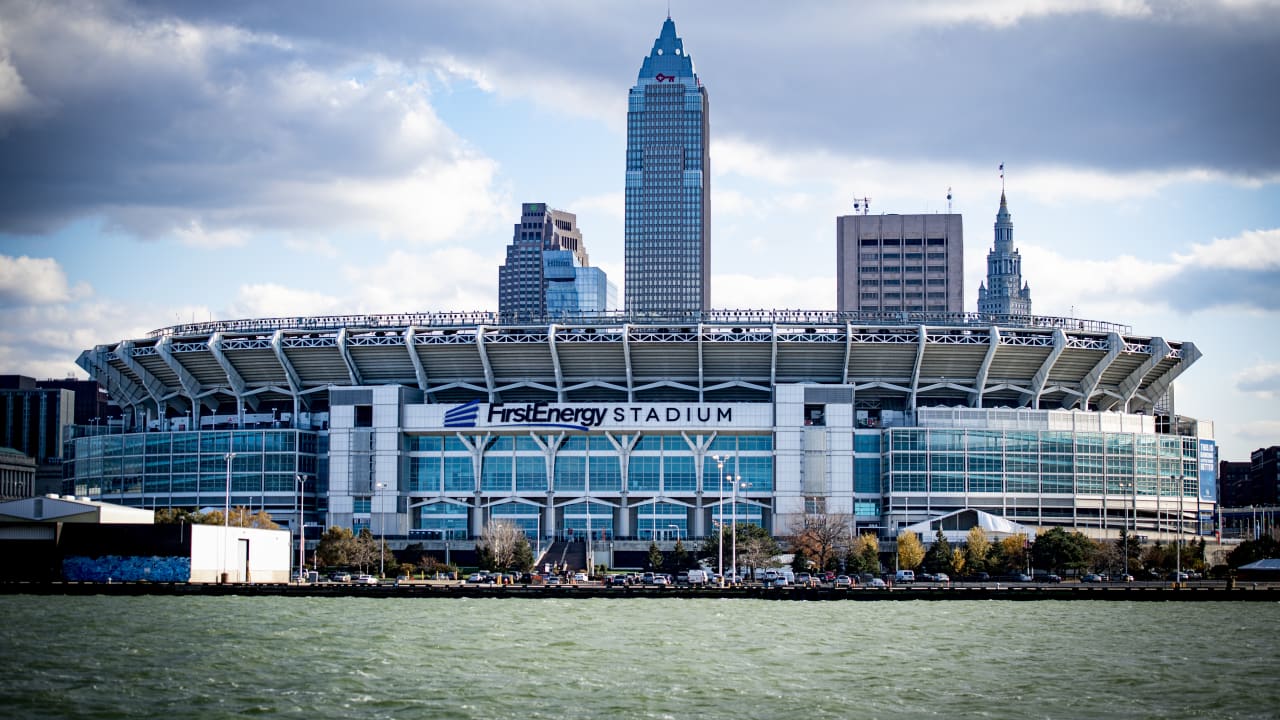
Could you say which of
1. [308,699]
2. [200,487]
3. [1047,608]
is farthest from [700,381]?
[308,699]

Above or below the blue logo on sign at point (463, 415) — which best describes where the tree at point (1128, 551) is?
below

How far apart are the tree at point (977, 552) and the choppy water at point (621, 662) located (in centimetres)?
5152

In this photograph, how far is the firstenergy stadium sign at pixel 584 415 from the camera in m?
182

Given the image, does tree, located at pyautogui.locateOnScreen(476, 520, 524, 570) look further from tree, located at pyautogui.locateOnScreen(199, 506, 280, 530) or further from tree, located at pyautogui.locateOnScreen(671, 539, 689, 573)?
tree, located at pyautogui.locateOnScreen(199, 506, 280, 530)

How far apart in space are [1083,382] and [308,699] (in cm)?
14498

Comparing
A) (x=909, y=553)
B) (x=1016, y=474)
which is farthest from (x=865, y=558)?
(x=1016, y=474)

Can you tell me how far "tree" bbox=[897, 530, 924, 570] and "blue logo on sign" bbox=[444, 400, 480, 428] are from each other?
167 feet

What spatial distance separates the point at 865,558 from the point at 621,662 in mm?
82460

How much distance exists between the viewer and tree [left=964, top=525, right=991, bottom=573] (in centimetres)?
15762

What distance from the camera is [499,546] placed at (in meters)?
163

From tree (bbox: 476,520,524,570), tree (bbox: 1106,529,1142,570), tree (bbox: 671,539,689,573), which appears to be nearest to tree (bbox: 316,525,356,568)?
tree (bbox: 476,520,524,570)

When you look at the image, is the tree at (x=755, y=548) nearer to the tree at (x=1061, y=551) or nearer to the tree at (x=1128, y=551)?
the tree at (x=1061, y=551)

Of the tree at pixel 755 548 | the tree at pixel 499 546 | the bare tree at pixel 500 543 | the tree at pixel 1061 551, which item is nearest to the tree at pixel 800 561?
the tree at pixel 755 548

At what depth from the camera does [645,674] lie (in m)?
68.6
